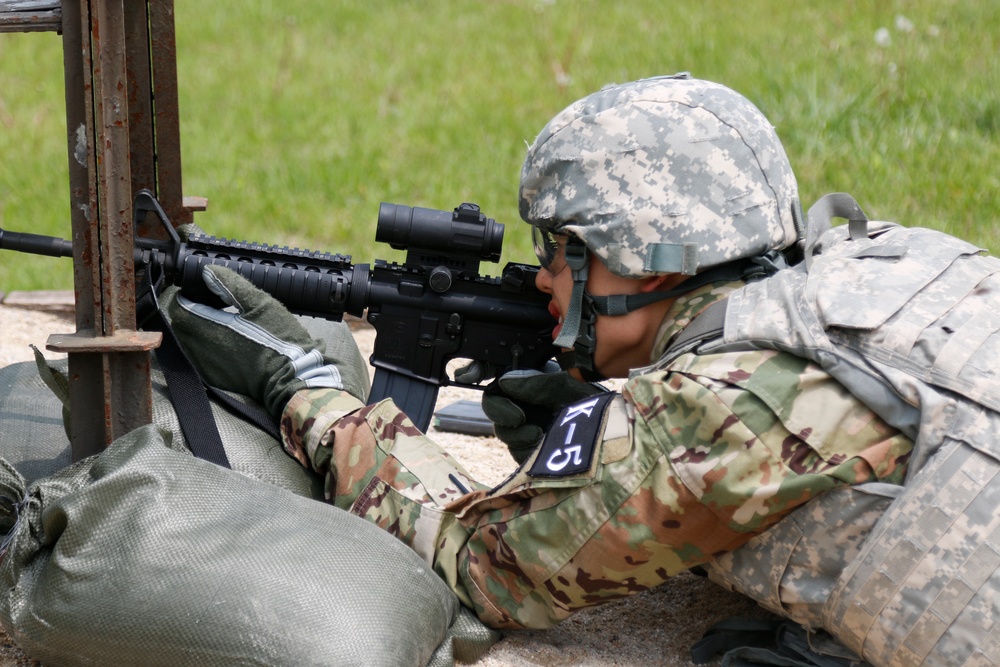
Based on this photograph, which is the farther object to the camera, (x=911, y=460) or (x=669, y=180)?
(x=669, y=180)

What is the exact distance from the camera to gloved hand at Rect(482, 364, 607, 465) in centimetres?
318

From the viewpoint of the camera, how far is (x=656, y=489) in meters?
2.29

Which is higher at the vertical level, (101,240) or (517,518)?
(101,240)

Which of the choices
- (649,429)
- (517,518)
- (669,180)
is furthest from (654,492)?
(669,180)

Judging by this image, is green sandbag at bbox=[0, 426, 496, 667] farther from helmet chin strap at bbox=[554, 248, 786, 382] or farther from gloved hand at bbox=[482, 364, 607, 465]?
gloved hand at bbox=[482, 364, 607, 465]

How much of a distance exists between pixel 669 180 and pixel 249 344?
1.28 m

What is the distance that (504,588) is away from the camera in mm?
2609

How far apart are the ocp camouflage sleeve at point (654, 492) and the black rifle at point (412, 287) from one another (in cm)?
61

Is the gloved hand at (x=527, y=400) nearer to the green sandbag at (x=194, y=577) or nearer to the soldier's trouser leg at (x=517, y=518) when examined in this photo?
the soldier's trouser leg at (x=517, y=518)

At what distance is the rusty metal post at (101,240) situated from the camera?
2508 mm

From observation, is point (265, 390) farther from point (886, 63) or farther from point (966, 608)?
point (886, 63)

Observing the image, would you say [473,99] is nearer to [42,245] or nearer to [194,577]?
[42,245]

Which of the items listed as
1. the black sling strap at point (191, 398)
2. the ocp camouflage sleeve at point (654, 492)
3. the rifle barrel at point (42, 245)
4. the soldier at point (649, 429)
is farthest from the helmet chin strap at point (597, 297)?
the rifle barrel at point (42, 245)

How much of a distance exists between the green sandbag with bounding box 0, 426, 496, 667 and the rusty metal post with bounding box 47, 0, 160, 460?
22 cm
